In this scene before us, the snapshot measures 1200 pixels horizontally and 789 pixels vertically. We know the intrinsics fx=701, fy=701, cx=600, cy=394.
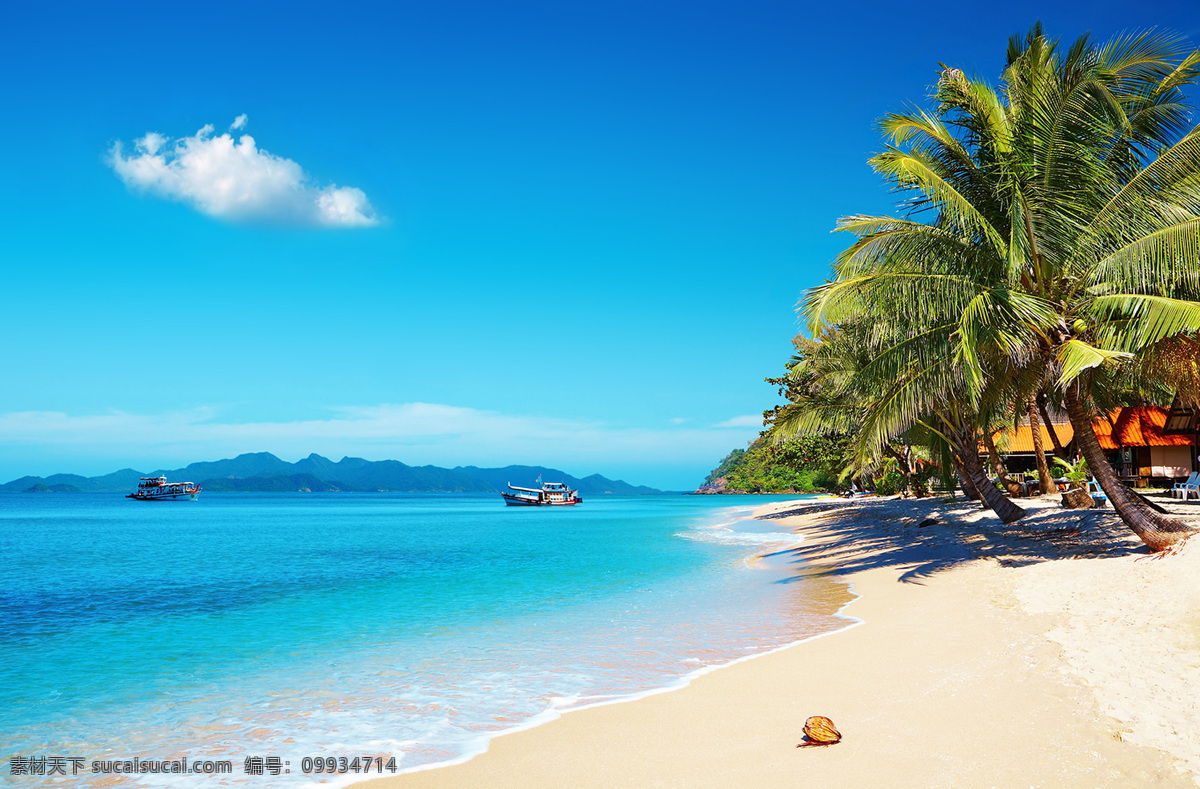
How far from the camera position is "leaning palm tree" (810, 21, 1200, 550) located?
9.09 m

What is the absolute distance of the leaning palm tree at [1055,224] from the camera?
909cm

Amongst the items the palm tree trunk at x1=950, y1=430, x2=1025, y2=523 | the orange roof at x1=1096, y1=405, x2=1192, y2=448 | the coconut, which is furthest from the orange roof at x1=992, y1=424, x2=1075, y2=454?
the coconut

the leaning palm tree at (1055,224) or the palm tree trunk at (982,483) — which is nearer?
the leaning palm tree at (1055,224)

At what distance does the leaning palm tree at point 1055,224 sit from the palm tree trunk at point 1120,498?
0.08ft

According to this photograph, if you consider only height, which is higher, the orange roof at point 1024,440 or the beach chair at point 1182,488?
the orange roof at point 1024,440

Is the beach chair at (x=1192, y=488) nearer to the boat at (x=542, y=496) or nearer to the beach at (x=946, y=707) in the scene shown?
the beach at (x=946, y=707)

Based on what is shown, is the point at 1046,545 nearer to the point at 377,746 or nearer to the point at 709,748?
the point at 709,748

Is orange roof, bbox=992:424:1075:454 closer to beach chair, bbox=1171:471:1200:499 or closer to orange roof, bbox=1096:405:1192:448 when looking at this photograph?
orange roof, bbox=1096:405:1192:448

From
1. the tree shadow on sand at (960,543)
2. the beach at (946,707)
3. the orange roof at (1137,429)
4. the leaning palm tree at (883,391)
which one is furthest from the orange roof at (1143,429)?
the beach at (946,707)

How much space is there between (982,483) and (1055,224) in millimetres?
10163

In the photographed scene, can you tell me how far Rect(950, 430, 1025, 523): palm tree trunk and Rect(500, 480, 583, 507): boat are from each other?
195ft

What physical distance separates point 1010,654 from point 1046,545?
26.2 feet

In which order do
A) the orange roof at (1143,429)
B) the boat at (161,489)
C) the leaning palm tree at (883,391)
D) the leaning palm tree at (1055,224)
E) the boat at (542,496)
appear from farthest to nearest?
the boat at (161,489), the boat at (542,496), the orange roof at (1143,429), the leaning palm tree at (883,391), the leaning palm tree at (1055,224)

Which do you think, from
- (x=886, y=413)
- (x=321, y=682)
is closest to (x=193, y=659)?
(x=321, y=682)
